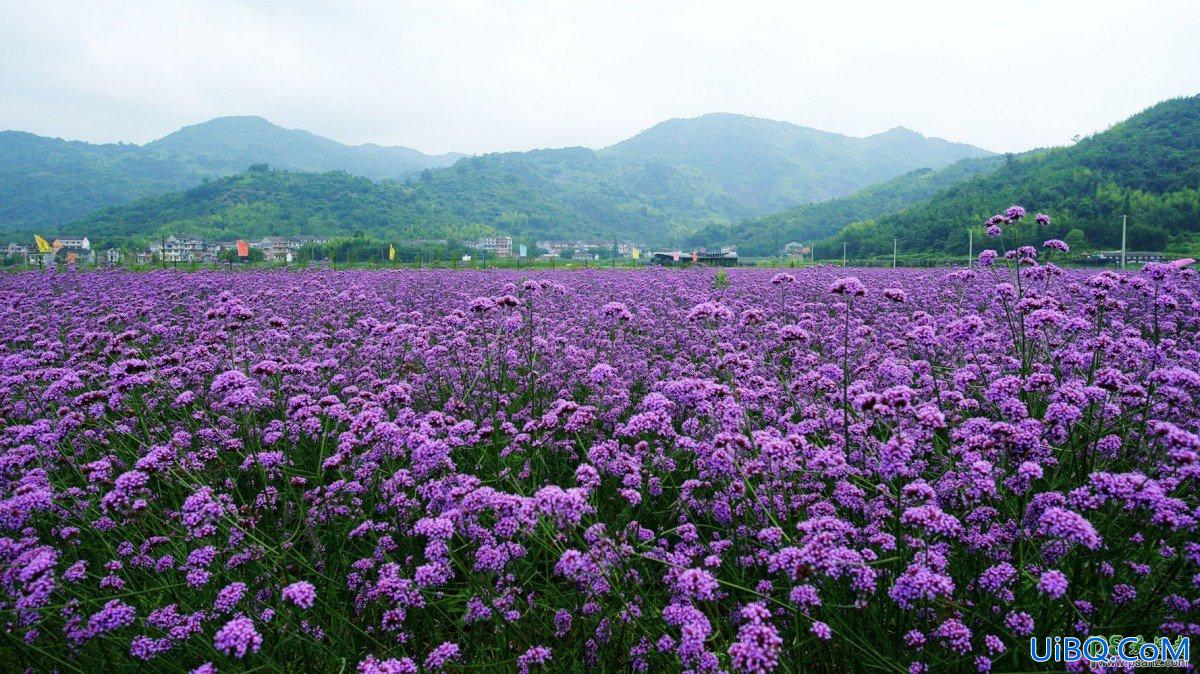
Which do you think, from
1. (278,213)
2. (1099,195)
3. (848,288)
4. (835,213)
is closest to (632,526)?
(848,288)

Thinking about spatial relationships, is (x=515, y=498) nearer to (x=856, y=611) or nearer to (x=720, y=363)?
(x=856, y=611)

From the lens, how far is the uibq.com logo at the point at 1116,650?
247cm

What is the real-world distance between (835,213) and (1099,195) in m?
105

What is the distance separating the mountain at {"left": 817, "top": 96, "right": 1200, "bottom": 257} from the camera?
5588cm

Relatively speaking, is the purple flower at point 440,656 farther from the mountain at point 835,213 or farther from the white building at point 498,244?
the mountain at point 835,213

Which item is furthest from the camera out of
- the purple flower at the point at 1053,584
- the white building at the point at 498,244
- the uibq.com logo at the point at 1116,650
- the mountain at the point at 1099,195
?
the white building at the point at 498,244

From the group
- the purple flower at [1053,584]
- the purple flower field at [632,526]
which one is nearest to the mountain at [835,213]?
the purple flower field at [632,526]

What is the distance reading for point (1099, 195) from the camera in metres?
64.1

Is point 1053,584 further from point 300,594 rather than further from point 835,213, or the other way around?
point 835,213

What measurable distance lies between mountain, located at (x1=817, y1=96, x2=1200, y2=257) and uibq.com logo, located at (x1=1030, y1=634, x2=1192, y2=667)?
185 ft

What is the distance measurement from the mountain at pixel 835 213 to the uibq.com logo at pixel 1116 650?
6294 inches

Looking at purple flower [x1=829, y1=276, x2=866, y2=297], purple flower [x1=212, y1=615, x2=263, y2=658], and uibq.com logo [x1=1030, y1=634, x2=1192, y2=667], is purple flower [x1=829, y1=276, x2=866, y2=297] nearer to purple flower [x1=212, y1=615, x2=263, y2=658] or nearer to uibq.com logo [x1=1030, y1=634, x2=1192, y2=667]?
uibq.com logo [x1=1030, y1=634, x2=1192, y2=667]

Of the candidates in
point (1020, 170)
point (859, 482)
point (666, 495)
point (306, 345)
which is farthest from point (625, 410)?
point (1020, 170)

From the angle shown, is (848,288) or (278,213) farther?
(278,213)
